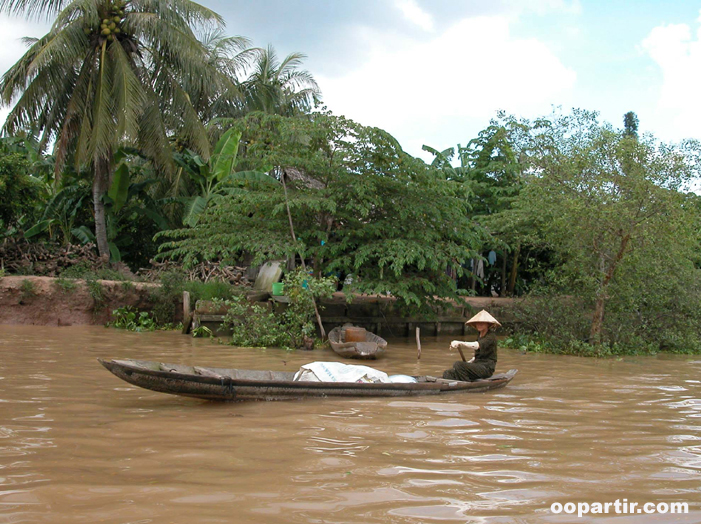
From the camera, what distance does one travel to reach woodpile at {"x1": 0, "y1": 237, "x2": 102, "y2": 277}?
15.2 m

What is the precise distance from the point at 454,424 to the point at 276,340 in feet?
20.5

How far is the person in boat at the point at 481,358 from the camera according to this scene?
7137mm

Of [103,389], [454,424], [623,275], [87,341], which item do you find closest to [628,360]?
[623,275]

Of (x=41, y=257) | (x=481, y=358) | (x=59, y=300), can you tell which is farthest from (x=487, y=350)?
(x=41, y=257)

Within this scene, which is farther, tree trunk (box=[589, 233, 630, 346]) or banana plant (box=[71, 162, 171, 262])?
banana plant (box=[71, 162, 171, 262])

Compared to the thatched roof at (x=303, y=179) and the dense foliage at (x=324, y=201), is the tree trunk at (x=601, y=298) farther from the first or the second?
the thatched roof at (x=303, y=179)

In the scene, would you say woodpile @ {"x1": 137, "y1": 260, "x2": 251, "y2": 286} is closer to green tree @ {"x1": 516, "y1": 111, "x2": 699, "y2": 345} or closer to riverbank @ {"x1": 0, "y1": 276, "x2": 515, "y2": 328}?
riverbank @ {"x1": 0, "y1": 276, "x2": 515, "y2": 328}

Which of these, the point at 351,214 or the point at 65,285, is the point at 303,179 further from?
the point at 65,285

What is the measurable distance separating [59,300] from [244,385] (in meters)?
9.81

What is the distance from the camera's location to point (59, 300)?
13.8 meters

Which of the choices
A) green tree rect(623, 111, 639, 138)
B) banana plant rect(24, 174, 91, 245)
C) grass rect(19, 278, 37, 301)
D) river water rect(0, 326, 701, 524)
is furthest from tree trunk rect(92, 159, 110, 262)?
green tree rect(623, 111, 639, 138)

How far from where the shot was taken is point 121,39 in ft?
51.4

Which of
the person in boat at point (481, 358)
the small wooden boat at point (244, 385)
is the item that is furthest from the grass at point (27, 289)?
the person in boat at point (481, 358)

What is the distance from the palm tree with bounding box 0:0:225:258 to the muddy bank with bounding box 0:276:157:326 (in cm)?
218
